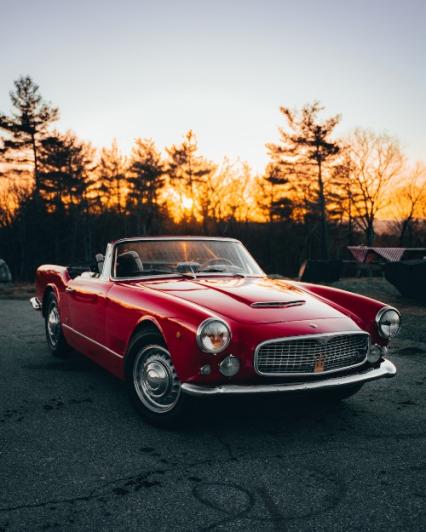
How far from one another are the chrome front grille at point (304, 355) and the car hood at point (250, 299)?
201 millimetres

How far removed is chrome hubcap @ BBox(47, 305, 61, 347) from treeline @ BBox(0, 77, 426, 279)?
26638mm

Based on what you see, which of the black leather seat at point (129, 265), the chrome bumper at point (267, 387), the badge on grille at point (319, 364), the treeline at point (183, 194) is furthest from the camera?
the treeline at point (183, 194)

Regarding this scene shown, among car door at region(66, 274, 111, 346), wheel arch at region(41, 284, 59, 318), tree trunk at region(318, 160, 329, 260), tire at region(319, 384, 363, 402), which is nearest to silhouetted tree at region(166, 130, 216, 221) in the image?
tree trunk at region(318, 160, 329, 260)

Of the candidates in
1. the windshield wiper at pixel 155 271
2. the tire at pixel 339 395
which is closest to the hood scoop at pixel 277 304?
the tire at pixel 339 395

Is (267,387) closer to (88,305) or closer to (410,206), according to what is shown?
(88,305)

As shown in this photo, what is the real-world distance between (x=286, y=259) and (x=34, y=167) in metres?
22.3

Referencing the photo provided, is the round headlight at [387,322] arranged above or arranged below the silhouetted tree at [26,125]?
below

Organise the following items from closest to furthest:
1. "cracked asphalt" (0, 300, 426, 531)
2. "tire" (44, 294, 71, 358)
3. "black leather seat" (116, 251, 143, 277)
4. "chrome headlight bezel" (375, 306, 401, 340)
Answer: "cracked asphalt" (0, 300, 426, 531), "chrome headlight bezel" (375, 306, 401, 340), "black leather seat" (116, 251, 143, 277), "tire" (44, 294, 71, 358)

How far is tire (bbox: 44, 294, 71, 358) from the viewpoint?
581 cm

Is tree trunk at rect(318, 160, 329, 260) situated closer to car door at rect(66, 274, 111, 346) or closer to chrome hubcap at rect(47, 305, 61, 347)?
chrome hubcap at rect(47, 305, 61, 347)

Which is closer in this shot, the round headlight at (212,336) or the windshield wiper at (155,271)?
the round headlight at (212,336)

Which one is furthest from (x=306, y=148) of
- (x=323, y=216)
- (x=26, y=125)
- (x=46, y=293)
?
(x=46, y=293)

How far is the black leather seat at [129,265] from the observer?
4.63 meters

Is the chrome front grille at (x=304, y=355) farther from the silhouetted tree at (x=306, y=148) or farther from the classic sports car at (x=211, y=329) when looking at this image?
the silhouetted tree at (x=306, y=148)
